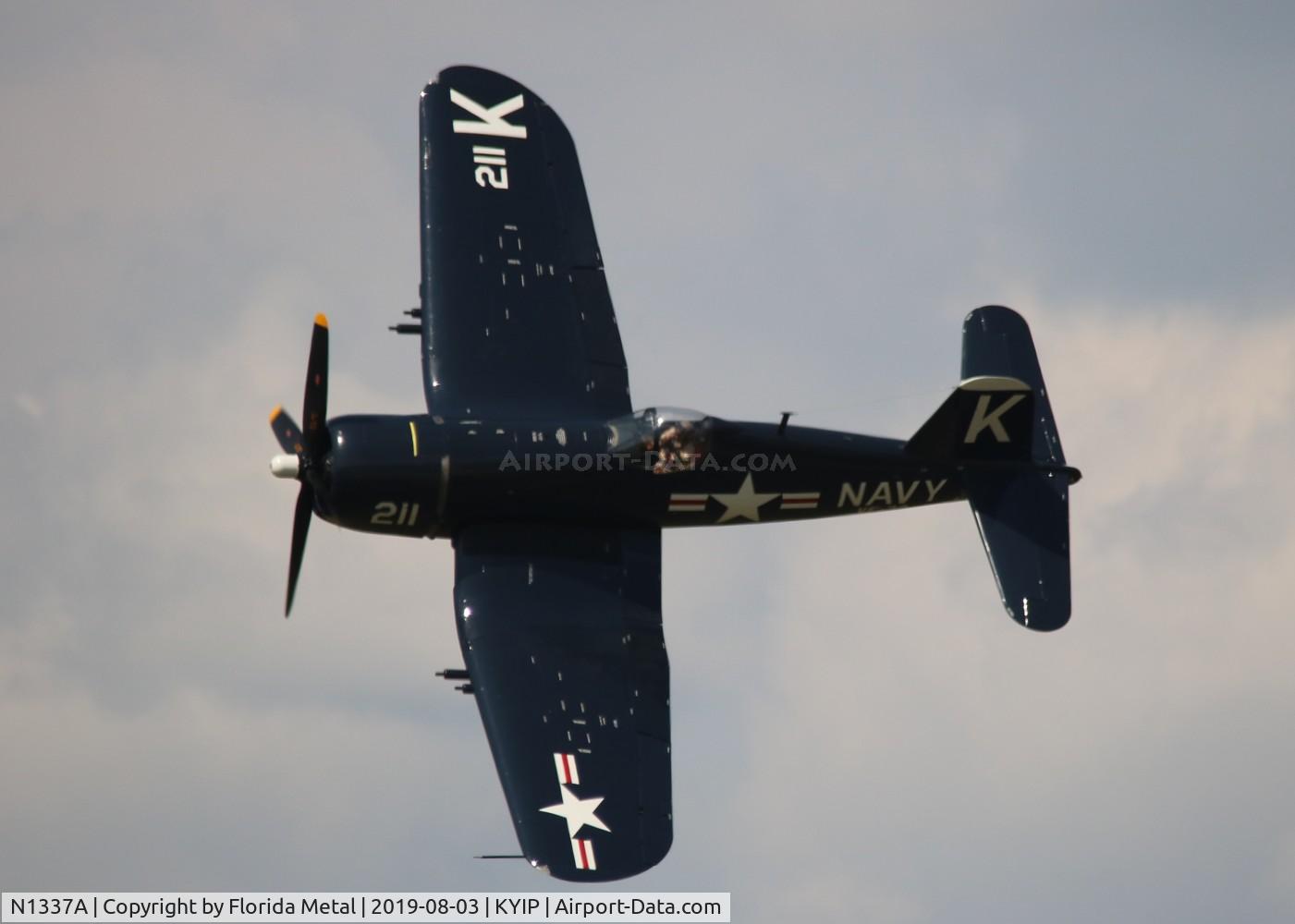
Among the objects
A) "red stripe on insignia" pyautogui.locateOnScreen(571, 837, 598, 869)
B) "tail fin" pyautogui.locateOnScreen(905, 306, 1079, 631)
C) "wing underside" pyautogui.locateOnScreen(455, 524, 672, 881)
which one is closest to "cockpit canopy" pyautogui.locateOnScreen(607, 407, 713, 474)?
"wing underside" pyautogui.locateOnScreen(455, 524, 672, 881)

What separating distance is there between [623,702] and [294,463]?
16.3 ft

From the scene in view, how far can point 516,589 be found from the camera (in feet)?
115

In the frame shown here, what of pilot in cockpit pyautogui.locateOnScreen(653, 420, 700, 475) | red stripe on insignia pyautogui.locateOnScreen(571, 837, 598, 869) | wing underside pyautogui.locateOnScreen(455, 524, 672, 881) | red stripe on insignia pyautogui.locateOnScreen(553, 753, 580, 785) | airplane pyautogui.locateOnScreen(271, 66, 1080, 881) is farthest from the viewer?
pilot in cockpit pyautogui.locateOnScreen(653, 420, 700, 475)

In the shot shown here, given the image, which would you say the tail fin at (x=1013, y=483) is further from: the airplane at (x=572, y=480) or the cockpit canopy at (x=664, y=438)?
the cockpit canopy at (x=664, y=438)

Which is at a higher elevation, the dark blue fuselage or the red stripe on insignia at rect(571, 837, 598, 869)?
the dark blue fuselage

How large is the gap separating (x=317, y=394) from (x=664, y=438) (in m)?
4.30

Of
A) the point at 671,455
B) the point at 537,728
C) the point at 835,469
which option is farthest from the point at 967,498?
the point at 537,728

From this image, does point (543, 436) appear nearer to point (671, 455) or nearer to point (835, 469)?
point (671, 455)

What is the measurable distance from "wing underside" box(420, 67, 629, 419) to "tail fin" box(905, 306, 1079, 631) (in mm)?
4333

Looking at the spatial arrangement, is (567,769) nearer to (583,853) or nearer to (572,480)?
(583,853)

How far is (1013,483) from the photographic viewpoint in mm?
36969

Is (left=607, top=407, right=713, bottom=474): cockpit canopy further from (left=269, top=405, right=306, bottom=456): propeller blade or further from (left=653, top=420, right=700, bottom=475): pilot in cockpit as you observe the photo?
(left=269, top=405, right=306, bottom=456): propeller blade

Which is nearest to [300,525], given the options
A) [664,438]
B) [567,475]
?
[567,475]

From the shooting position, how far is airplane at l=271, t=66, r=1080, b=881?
3388 cm
